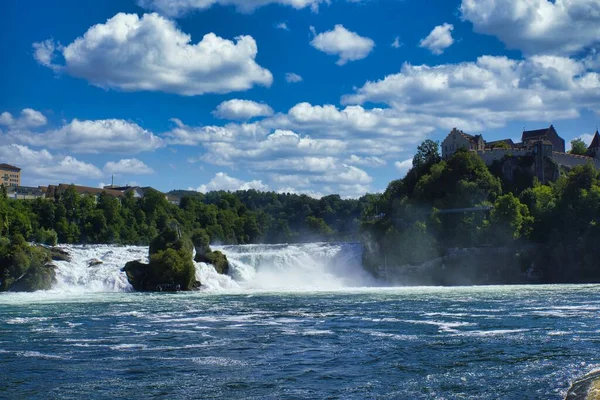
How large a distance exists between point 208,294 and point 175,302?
26.0ft

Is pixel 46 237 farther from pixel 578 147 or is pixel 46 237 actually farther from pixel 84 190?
pixel 578 147

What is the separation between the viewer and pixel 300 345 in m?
24.3

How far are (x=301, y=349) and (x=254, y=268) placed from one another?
40330 millimetres

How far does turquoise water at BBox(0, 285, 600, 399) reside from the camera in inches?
697

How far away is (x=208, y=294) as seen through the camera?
48.9 metres

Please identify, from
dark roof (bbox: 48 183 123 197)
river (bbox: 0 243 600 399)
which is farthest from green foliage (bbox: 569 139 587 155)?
dark roof (bbox: 48 183 123 197)

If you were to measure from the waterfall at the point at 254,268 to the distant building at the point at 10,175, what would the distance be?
111 meters

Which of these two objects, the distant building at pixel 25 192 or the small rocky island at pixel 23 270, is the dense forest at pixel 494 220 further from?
the distant building at pixel 25 192

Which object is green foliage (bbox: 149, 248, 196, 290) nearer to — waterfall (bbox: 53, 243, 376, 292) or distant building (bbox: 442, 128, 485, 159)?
waterfall (bbox: 53, 243, 376, 292)

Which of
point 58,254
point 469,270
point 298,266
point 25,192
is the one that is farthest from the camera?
point 25,192

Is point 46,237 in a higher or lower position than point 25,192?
lower

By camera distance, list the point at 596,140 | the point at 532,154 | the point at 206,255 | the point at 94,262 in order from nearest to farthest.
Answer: the point at 94,262 < the point at 206,255 < the point at 532,154 < the point at 596,140

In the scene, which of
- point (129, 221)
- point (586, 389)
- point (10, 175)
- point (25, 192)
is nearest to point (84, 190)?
point (25, 192)

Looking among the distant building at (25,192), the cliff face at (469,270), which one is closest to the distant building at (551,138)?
the cliff face at (469,270)
